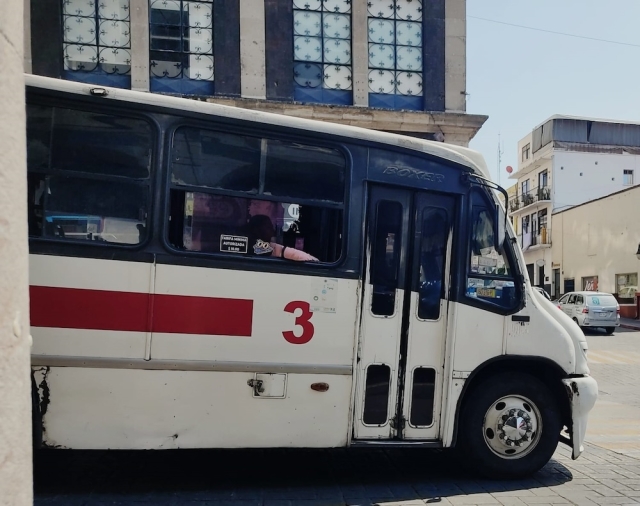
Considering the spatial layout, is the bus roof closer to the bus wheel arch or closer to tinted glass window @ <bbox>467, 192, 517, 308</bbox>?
tinted glass window @ <bbox>467, 192, 517, 308</bbox>

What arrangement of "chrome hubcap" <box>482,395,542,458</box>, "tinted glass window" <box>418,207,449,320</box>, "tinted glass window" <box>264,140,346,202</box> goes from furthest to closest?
"chrome hubcap" <box>482,395,542,458</box> → "tinted glass window" <box>418,207,449,320</box> → "tinted glass window" <box>264,140,346,202</box>

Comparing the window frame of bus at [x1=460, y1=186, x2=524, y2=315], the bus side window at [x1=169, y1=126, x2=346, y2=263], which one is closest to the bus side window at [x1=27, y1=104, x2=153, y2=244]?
the bus side window at [x1=169, y1=126, x2=346, y2=263]

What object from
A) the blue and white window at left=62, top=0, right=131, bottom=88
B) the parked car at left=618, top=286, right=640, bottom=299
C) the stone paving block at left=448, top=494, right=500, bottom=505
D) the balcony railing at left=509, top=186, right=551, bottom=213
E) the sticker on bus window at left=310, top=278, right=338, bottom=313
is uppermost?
the blue and white window at left=62, top=0, right=131, bottom=88

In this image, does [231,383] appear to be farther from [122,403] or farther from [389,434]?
[389,434]

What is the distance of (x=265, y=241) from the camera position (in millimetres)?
4672

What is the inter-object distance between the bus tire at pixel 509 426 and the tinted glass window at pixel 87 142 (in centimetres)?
350

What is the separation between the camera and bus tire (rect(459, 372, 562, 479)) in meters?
5.07

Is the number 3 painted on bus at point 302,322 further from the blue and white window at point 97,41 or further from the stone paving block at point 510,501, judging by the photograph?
the blue and white window at point 97,41

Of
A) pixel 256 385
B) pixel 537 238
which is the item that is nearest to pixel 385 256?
pixel 256 385

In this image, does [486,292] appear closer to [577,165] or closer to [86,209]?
[86,209]

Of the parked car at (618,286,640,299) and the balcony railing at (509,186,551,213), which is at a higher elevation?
the balcony railing at (509,186,551,213)

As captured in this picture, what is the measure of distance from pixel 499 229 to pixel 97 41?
12.8 meters

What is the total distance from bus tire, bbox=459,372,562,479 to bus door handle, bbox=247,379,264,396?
1.87 metres

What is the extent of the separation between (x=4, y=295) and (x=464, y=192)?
13.1ft
